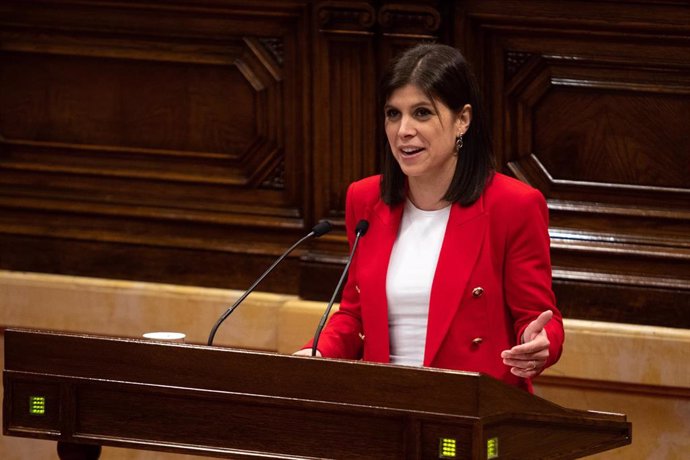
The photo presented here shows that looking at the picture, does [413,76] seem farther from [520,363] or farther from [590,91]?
[590,91]

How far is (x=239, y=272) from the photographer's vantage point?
5133mm

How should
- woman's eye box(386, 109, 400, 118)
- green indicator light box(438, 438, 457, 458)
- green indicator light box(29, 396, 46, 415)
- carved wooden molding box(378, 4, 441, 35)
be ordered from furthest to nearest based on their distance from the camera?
carved wooden molding box(378, 4, 441, 35) < woman's eye box(386, 109, 400, 118) < green indicator light box(29, 396, 46, 415) < green indicator light box(438, 438, 457, 458)

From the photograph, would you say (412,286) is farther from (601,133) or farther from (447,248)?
(601,133)

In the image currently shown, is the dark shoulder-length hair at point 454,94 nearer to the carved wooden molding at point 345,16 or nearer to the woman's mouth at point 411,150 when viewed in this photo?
the woman's mouth at point 411,150

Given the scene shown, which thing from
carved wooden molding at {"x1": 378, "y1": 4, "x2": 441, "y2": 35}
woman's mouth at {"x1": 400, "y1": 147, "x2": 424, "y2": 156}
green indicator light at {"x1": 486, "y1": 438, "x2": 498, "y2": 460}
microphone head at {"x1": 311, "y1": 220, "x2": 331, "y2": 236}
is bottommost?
green indicator light at {"x1": 486, "y1": 438, "x2": 498, "y2": 460}

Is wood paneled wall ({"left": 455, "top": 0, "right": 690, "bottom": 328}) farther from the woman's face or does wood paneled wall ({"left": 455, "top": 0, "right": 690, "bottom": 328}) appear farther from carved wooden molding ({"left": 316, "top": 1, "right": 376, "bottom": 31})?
the woman's face

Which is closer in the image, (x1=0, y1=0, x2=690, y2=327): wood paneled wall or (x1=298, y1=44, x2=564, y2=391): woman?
(x1=298, y1=44, x2=564, y2=391): woman

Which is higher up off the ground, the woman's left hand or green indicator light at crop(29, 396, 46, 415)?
the woman's left hand

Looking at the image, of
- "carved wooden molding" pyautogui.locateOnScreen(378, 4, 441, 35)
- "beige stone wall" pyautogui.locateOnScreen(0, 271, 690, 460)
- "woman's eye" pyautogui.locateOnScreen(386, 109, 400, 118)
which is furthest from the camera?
"carved wooden molding" pyautogui.locateOnScreen(378, 4, 441, 35)

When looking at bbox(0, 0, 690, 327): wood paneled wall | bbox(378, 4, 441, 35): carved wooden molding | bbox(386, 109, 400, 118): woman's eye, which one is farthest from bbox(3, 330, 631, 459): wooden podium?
bbox(378, 4, 441, 35): carved wooden molding

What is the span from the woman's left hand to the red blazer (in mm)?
123

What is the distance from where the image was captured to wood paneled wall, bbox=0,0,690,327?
180 inches

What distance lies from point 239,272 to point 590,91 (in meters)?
1.44

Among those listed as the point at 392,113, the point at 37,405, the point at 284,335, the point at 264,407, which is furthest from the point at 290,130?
the point at 264,407
